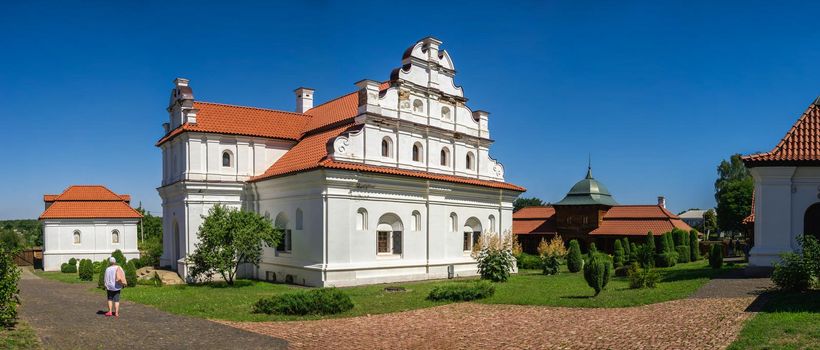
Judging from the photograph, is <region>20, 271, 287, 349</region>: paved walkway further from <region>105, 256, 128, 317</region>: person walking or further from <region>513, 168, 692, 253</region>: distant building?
<region>513, 168, 692, 253</region>: distant building

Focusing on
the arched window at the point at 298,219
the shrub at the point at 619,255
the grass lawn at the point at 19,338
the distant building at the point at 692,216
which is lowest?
the distant building at the point at 692,216

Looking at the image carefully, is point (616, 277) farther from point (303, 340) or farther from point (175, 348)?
point (175, 348)

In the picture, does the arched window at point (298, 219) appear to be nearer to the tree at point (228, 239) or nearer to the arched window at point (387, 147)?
the tree at point (228, 239)

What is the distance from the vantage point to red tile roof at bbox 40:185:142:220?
143 feet

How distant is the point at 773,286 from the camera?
1823 cm

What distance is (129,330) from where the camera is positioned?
14430 millimetres

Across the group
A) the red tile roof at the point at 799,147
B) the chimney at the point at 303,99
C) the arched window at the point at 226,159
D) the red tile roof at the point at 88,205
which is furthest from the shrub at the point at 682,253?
the red tile roof at the point at 88,205

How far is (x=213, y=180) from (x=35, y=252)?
30931 mm

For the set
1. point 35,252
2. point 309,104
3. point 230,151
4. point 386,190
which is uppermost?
point 309,104

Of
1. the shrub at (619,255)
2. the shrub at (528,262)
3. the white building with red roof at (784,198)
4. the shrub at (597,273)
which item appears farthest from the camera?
the shrub at (528,262)

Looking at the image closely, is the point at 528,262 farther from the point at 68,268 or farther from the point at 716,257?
the point at 68,268

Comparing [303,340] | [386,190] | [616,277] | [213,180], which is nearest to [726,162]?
[616,277]

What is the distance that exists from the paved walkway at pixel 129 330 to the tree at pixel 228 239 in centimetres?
638

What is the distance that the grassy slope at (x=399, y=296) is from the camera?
17.9 meters
